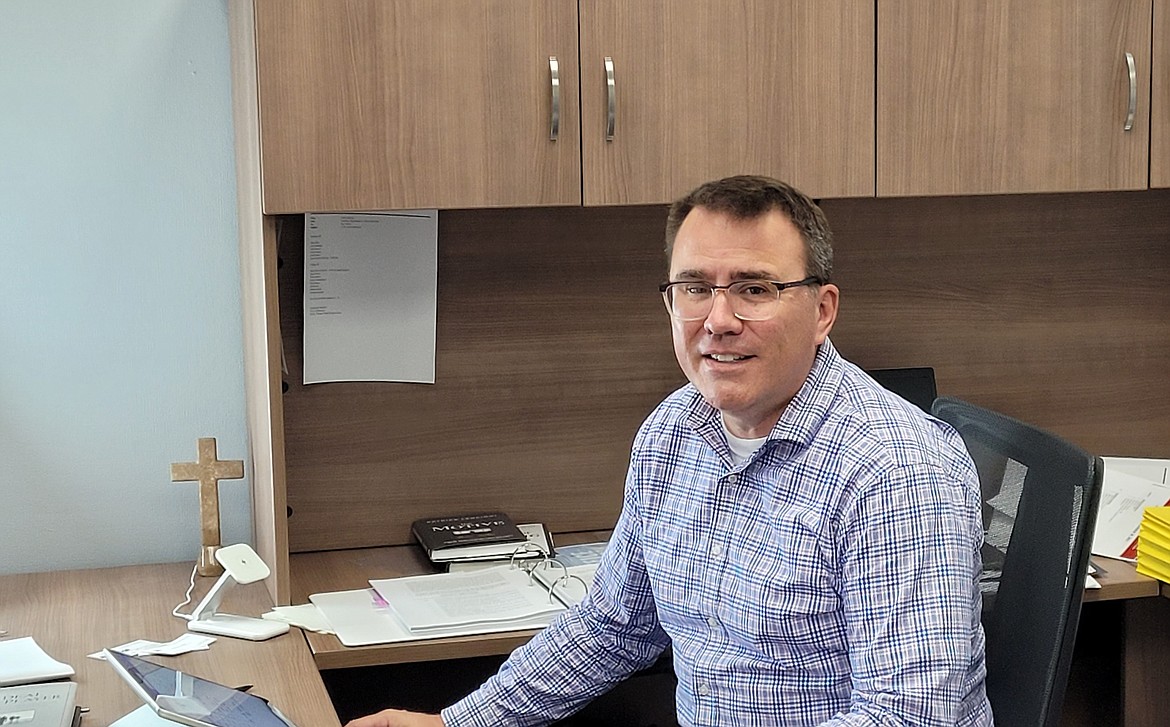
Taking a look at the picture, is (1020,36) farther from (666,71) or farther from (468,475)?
(468,475)

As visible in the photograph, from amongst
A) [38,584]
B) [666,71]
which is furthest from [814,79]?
[38,584]

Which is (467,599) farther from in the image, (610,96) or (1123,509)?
(1123,509)

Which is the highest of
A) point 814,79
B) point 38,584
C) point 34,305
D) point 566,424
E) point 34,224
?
point 814,79

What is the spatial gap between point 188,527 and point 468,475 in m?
0.50

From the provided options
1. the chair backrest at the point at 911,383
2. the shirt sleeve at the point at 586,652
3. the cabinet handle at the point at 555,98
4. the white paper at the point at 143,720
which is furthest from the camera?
the chair backrest at the point at 911,383

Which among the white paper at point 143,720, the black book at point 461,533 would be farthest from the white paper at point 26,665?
the black book at point 461,533

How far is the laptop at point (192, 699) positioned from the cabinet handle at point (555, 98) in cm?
93

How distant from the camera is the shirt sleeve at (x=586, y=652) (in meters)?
1.76

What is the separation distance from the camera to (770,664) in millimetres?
1596

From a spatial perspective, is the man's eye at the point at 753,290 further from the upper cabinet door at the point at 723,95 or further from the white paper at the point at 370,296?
the white paper at the point at 370,296

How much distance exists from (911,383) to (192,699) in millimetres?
→ 1445

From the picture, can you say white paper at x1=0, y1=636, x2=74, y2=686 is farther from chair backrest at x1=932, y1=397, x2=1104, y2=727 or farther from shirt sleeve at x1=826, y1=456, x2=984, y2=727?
chair backrest at x1=932, y1=397, x2=1104, y2=727

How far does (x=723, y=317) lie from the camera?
1568mm

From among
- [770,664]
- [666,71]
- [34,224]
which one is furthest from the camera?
[34,224]
